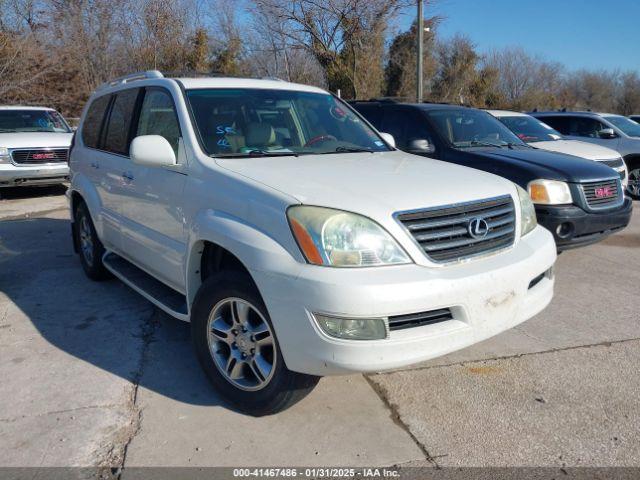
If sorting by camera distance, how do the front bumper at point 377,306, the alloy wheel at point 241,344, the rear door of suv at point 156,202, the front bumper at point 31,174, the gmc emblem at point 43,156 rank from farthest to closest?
the gmc emblem at point 43,156, the front bumper at point 31,174, the rear door of suv at point 156,202, the alloy wheel at point 241,344, the front bumper at point 377,306

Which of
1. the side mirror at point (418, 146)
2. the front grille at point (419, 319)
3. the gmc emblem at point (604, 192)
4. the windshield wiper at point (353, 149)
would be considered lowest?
the gmc emblem at point (604, 192)

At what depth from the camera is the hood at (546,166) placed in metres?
5.64

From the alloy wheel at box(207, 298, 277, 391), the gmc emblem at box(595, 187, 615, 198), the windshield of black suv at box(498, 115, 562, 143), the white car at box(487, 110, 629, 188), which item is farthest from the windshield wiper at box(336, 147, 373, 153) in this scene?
the windshield of black suv at box(498, 115, 562, 143)

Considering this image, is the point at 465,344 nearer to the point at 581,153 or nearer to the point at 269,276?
the point at 269,276

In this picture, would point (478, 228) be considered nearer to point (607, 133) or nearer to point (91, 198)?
point (91, 198)

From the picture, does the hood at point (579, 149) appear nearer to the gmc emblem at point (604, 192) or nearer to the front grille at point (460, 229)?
the gmc emblem at point (604, 192)

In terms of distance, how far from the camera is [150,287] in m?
4.32

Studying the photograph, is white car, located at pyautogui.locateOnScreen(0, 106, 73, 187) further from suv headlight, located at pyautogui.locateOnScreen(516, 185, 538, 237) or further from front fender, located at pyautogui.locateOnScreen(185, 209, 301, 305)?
suv headlight, located at pyautogui.locateOnScreen(516, 185, 538, 237)

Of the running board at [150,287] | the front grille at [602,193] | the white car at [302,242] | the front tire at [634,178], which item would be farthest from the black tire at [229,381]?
the front tire at [634,178]

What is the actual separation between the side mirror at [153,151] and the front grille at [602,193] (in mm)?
4092

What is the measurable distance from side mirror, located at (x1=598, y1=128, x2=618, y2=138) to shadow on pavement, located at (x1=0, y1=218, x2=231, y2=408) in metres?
9.37

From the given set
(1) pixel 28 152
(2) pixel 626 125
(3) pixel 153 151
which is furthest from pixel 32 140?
(2) pixel 626 125

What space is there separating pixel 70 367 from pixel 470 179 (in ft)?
9.33

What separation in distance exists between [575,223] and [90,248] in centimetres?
469
